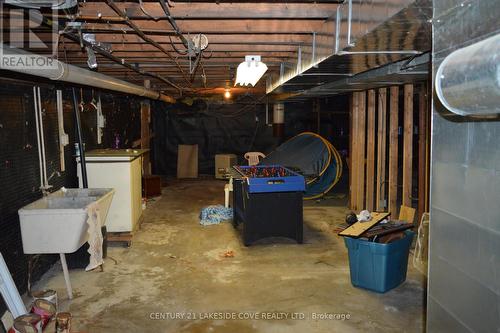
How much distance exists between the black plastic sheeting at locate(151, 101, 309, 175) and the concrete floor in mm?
5682

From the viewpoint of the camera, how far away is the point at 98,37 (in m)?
3.26

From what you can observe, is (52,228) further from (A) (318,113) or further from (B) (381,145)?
(A) (318,113)

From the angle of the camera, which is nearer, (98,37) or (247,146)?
(98,37)

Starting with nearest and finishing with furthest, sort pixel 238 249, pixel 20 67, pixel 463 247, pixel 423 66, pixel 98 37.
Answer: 1. pixel 463 247
2. pixel 20 67
3. pixel 98 37
4. pixel 423 66
5. pixel 238 249

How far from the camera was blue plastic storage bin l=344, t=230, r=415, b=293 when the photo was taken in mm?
3590

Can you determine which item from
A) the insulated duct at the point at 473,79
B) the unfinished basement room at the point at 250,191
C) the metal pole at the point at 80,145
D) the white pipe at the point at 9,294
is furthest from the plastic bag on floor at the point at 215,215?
the insulated duct at the point at 473,79

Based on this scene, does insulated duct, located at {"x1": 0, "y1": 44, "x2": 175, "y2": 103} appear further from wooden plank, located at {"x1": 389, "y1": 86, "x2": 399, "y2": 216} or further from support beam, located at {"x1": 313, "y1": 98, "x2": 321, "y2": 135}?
support beam, located at {"x1": 313, "y1": 98, "x2": 321, "y2": 135}

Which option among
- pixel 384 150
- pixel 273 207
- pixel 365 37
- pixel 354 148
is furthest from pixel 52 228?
pixel 354 148

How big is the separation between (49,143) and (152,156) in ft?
21.1

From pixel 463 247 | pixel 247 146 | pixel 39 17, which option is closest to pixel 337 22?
pixel 463 247

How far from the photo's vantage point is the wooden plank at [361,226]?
374 centimetres

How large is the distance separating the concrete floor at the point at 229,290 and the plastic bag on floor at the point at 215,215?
0.62 meters

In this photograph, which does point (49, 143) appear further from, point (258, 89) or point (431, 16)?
point (258, 89)

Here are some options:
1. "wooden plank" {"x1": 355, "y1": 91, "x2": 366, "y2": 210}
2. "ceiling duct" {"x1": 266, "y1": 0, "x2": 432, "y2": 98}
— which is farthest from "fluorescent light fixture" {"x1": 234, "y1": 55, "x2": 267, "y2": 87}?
"wooden plank" {"x1": 355, "y1": 91, "x2": 366, "y2": 210}
